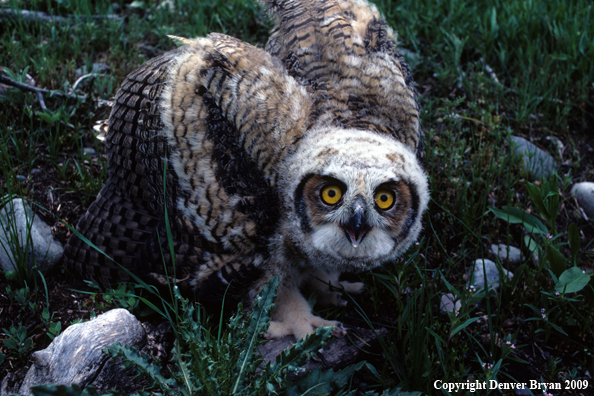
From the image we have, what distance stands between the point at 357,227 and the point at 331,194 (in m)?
0.21

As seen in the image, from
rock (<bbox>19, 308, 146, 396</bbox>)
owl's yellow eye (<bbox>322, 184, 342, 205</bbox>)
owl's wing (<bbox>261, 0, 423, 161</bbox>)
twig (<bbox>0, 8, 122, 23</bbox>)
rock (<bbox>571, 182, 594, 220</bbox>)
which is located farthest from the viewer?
twig (<bbox>0, 8, 122, 23</bbox>)

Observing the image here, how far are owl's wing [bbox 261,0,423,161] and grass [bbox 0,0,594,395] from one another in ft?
2.42

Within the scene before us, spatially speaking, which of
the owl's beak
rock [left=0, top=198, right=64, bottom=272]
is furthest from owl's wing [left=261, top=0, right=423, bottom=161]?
rock [left=0, top=198, right=64, bottom=272]

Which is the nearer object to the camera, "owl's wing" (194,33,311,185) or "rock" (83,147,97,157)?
"owl's wing" (194,33,311,185)

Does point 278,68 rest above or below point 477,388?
above

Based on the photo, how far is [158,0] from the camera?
17.7 feet

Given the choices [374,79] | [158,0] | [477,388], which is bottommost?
[477,388]

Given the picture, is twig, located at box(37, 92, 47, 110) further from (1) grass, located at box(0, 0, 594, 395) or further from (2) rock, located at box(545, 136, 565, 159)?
(2) rock, located at box(545, 136, 565, 159)

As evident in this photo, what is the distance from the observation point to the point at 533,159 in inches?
150

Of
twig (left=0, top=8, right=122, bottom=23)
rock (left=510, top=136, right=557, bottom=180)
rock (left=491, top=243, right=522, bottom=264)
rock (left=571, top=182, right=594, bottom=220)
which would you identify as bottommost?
rock (left=491, top=243, right=522, bottom=264)

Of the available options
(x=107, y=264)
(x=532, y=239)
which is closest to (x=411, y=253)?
(x=532, y=239)

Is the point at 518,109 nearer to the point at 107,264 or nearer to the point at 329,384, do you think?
the point at 329,384

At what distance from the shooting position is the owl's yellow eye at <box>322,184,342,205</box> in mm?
2342

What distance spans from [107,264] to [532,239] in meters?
2.62
